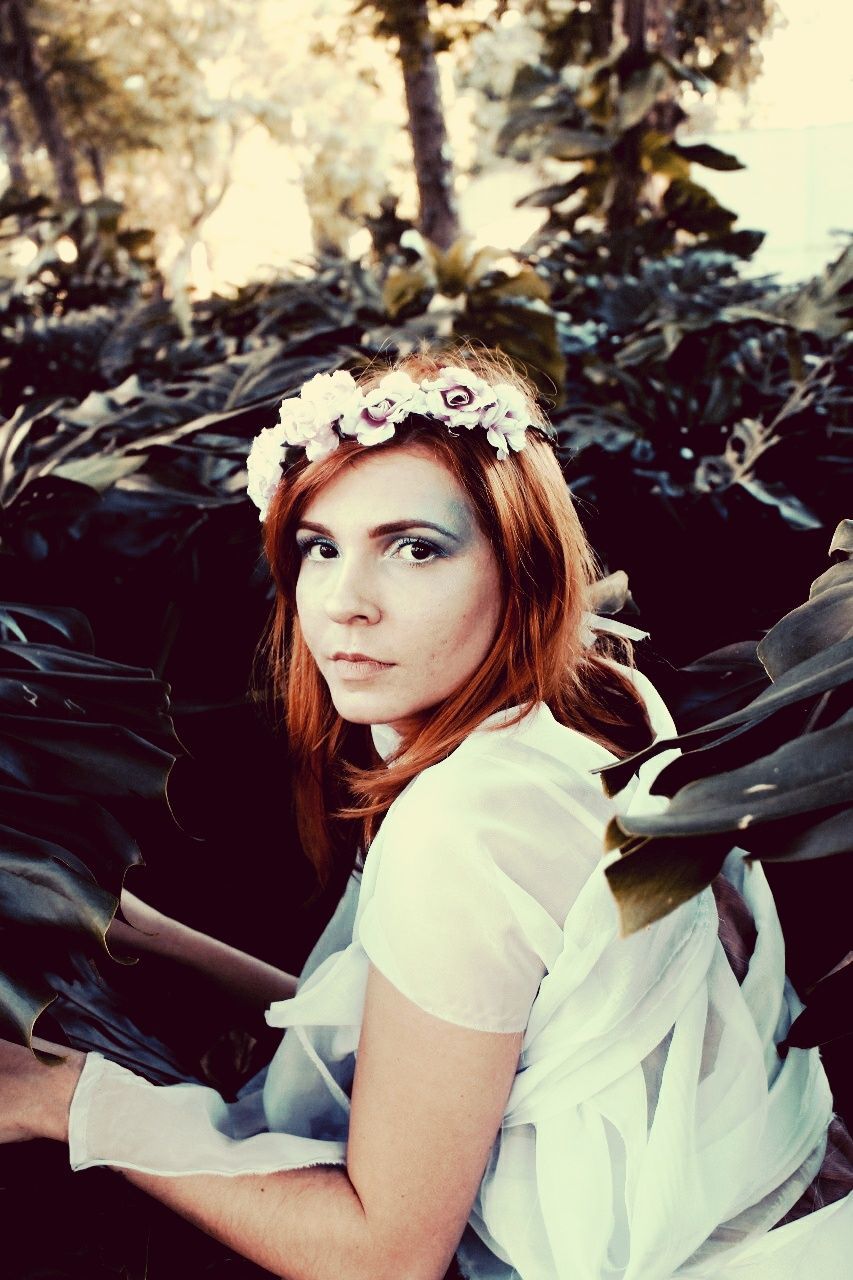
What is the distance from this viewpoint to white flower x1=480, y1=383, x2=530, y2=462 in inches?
50.0

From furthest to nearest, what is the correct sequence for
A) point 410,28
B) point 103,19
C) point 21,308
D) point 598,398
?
point 103,19 → point 410,28 → point 21,308 → point 598,398

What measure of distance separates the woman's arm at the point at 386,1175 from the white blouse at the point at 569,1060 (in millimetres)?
26

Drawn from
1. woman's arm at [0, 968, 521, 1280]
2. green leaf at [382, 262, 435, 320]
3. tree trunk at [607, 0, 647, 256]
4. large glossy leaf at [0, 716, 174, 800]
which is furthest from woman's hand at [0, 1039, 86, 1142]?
tree trunk at [607, 0, 647, 256]

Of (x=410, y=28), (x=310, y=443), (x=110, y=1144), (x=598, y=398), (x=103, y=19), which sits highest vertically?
(x=103, y=19)

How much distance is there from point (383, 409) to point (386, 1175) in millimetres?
769

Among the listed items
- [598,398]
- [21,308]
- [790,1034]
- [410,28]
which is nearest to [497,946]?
[790,1034]

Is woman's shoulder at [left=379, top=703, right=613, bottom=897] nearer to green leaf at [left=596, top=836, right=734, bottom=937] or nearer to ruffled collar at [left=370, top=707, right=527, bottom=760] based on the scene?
ruffled collar at [left=370, top=707, right=527, bottom=760]

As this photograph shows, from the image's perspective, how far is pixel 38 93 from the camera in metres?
8.66

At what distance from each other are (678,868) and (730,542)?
1.57 m

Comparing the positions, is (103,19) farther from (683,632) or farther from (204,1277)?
(204,1277)

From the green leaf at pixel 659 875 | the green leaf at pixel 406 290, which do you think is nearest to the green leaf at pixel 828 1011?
the green leaf at pixel 659 875

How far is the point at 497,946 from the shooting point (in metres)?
1.08

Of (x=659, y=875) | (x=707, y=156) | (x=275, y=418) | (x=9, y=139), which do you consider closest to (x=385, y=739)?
(x=659, y=875)

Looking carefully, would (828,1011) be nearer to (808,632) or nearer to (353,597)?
(808,632)
